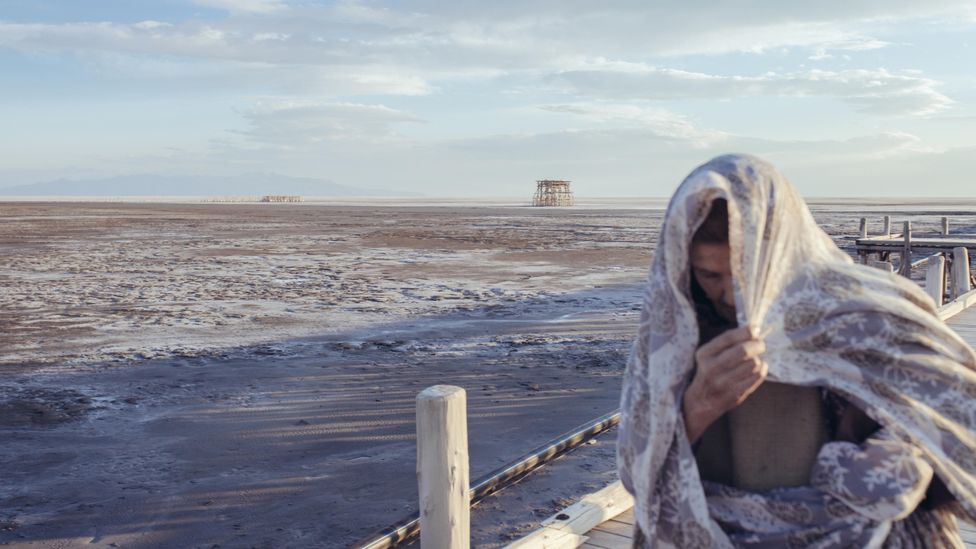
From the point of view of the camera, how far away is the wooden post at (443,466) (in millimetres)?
3486

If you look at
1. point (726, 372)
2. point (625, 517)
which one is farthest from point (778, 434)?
point (625, 517)

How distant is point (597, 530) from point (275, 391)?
593cm

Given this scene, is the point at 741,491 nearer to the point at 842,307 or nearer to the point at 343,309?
the point at 842,307

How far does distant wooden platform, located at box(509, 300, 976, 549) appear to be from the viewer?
414cm

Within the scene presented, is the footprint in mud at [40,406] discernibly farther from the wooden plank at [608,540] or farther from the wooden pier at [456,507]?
the wooden plank at [608,540]

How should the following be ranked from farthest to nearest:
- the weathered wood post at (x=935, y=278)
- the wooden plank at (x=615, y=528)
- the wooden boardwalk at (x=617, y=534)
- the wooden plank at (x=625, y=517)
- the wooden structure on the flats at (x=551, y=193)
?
the wooden structure on the flats at (x=551, y=193) < the weathered wood post at (x=935, y=278) < the wooden plank at (x=625, y=517) < the wooden plank at (x=615, y=528) < the wooden boardwalk at (x=617, y=534)

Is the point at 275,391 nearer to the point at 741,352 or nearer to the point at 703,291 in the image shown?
the point at 703,291

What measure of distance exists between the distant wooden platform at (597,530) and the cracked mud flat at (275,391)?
1.38m

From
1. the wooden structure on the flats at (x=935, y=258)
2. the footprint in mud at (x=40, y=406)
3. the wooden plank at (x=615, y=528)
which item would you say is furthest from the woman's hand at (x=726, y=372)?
A: the wooden structure on the flats at (x=935, y=258)

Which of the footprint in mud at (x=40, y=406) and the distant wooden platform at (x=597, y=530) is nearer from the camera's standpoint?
the distant wooden platform at (x=597, y=530)

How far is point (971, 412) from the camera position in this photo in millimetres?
1751

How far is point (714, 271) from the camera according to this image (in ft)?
5.88

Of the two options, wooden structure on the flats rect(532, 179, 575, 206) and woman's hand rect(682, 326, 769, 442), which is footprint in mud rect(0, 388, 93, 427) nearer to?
woman's hand rect(682, 326, 769, 442)

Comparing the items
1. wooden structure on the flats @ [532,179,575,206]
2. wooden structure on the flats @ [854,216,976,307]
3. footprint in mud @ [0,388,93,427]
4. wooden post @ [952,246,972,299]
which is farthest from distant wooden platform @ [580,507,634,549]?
wooden structure on the flats @ [532,179,575,206]
